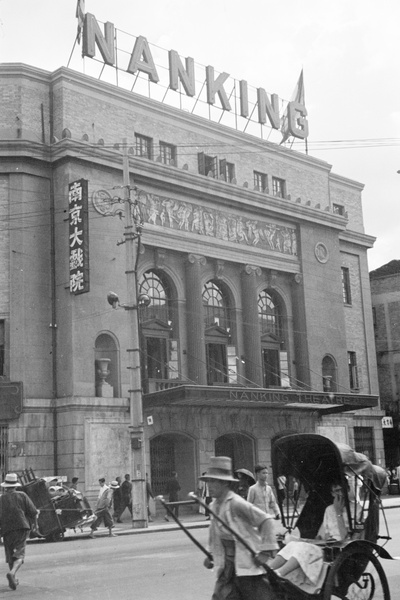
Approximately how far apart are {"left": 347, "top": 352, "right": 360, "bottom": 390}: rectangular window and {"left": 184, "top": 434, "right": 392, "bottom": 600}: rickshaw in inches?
1330

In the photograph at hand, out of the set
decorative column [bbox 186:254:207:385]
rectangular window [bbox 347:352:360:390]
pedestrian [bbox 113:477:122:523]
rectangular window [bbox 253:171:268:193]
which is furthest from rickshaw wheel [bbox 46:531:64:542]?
rectangular window [bbox 347:352:360:390]

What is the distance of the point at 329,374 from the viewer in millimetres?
42656

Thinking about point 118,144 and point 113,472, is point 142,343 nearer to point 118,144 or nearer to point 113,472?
point 113,472

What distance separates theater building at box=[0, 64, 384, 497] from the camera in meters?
31.4

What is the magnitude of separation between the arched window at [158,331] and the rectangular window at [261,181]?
8298mm

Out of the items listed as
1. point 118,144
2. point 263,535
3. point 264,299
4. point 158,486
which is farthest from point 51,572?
point 264,299

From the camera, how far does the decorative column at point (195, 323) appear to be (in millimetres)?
35938

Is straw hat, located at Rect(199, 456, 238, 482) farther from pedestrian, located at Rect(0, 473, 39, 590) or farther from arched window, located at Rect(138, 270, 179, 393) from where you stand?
arched window, located at Rect(138, 270, 179, 393)

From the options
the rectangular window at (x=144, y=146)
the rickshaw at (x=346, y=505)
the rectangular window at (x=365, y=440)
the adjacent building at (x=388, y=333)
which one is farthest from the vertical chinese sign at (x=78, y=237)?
the adjacent building at (x=388, y=333)

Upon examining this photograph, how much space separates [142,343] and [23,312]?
5448mm

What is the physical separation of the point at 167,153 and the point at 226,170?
359 centimetres

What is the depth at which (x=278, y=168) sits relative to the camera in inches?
1690

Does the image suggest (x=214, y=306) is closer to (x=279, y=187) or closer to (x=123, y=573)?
(x=279, y=187)

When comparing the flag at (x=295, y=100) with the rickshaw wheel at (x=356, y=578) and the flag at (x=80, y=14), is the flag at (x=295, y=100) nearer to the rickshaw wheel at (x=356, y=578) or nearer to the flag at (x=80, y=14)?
the flag at (x=80, y=14)
